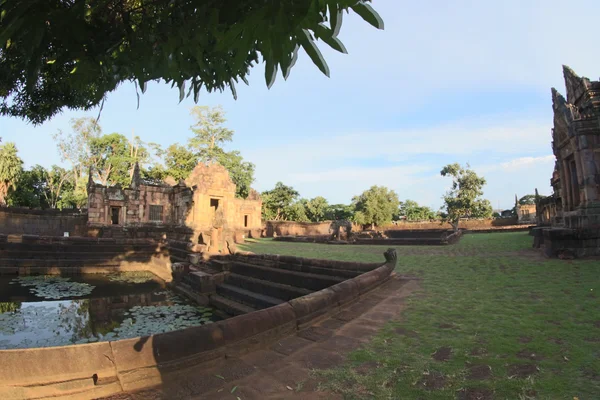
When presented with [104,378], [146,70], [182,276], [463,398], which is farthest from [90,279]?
[463,398]

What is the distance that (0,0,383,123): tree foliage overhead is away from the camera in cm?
136

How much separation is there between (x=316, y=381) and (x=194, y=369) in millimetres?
1069

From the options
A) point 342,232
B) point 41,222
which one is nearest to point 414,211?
point 342,232

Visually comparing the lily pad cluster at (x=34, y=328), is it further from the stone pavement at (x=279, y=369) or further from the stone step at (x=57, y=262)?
the stone step at (x=57, y=262)

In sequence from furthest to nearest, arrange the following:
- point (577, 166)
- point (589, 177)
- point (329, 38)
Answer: point (577, 166)
point (589, 177)
point (329, 38)

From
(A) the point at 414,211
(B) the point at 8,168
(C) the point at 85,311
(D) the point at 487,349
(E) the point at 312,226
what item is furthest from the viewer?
(A) the point at 414,211

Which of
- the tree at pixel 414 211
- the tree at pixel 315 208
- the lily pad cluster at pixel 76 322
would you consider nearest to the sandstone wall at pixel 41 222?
the lily pad cluster at pixel 76 322

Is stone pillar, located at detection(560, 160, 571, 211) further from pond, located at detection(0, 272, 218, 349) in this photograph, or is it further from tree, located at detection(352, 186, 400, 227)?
tree, located at detection(352, 186, 400, 227)

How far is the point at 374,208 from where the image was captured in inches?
1626

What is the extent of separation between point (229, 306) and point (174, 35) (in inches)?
264

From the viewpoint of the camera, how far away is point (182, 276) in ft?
35.5

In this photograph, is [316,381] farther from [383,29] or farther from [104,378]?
[383,29]

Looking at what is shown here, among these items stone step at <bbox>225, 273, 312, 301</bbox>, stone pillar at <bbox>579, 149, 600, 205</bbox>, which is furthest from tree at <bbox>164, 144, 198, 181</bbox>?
stone pillar at <bbox>579, 149, 600, 205</bbox>

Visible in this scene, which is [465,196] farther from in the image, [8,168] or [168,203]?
[8,168]
